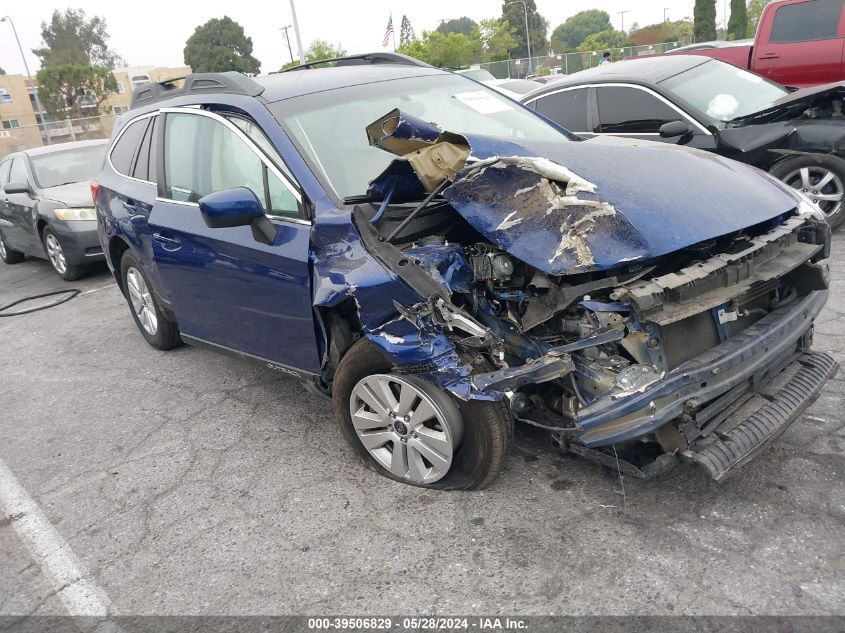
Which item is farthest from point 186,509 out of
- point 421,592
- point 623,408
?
point 623,408

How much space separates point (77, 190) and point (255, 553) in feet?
23.7

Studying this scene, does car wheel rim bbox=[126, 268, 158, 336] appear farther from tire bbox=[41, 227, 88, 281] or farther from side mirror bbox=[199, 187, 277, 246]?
tire bbox=[41, 227, 88, 281]

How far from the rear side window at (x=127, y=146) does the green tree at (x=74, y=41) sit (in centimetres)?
7671

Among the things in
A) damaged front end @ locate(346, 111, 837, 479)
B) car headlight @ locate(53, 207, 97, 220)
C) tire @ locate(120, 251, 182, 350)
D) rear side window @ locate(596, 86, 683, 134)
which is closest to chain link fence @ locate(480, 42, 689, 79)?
car headlight @ locate(53, 207, 97, 220)

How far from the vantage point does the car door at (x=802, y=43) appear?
851 cm

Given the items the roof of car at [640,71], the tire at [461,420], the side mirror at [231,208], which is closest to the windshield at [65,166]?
the roof of car at [640,71]

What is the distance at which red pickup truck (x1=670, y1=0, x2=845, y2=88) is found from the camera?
8.50 meters

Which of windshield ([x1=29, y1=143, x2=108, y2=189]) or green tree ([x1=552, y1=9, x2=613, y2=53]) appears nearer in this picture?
windshield ([x1=29, y1=143, x2=108, y2=189])

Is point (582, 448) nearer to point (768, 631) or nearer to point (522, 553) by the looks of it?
point (522, 553)

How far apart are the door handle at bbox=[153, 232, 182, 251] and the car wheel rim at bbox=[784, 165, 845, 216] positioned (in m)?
5.12

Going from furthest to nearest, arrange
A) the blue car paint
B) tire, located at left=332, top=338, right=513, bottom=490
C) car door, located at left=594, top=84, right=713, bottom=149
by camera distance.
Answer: car door, located at left=594, top=84, right=713, bottom=149, tire, located at left=332, top=338, right=513, bottom=490, the blue car paint

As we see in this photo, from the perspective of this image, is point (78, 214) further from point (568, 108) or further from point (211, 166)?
point (568, 108)

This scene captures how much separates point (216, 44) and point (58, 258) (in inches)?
3376

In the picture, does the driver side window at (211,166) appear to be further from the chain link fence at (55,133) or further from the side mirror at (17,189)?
the chain link fence at (55,133)
